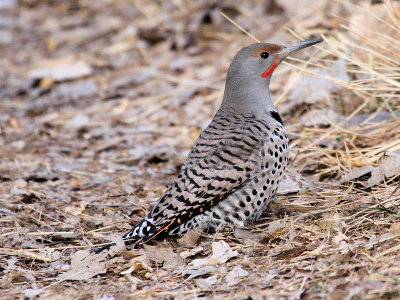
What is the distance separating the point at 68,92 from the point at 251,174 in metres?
4.93

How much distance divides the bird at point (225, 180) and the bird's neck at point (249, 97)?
18mm

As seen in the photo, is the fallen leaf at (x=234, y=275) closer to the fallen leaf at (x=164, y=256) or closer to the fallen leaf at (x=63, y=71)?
the fallen leaf at (x=164, y=256)

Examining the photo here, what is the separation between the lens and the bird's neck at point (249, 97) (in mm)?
4793

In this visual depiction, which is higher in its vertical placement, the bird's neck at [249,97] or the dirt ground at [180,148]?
the bird's neck at [249,97]

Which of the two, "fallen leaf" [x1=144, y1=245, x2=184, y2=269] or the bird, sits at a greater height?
the bird

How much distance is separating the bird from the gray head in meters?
0.08

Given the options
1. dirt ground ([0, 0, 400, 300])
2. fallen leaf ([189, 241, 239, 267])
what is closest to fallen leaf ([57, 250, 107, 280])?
dirt ground ([0, 0, 400, 300])

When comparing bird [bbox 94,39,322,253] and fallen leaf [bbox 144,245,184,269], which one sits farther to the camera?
bird [bbox 94,39,322,253]

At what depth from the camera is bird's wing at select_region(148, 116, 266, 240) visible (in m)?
4.26

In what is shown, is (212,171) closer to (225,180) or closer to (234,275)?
(225,180)

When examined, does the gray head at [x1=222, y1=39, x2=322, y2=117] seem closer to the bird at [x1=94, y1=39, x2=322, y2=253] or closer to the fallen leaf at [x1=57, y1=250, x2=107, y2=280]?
the bird at [x1=94, y1=39, x2=322, y2=253]

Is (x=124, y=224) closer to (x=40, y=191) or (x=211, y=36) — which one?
(x=40, y=191)

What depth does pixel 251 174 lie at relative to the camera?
4.39 m

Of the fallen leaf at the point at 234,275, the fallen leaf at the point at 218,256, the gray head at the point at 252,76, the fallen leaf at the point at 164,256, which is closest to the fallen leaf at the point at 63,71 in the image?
the gray head at the point at 252,76
